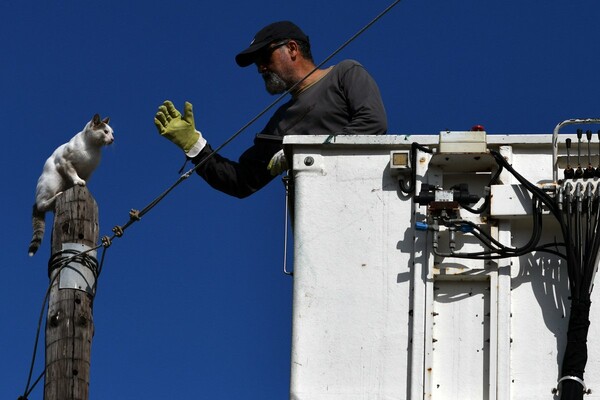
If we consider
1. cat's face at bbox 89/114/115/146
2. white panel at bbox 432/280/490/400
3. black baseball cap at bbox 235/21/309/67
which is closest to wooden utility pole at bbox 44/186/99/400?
black baseball cap at bbox 235/21/309/67

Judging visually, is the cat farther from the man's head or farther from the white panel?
the white panel

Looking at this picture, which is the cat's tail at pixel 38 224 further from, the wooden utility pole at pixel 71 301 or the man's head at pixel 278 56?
the man's head at pixel 278 56

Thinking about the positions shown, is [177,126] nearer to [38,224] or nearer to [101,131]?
[38,224]

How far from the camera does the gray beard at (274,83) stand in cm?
998

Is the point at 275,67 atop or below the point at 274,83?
atop

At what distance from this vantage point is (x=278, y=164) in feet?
29.2

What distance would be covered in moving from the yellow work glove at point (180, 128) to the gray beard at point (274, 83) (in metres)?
0.58

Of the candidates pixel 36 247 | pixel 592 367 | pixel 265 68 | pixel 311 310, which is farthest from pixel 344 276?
pixel 36 247

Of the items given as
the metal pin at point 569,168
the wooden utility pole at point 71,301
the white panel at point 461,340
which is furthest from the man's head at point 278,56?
the white panel at point 461,340

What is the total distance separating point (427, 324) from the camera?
7070 mm

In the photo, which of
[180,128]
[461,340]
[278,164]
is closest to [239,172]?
[180,128]

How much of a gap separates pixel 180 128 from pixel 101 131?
2.56m

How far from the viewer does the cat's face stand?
12.1 m

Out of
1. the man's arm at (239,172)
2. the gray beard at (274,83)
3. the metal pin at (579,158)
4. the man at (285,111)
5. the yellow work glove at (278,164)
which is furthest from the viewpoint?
the gray beard at (274,83)
